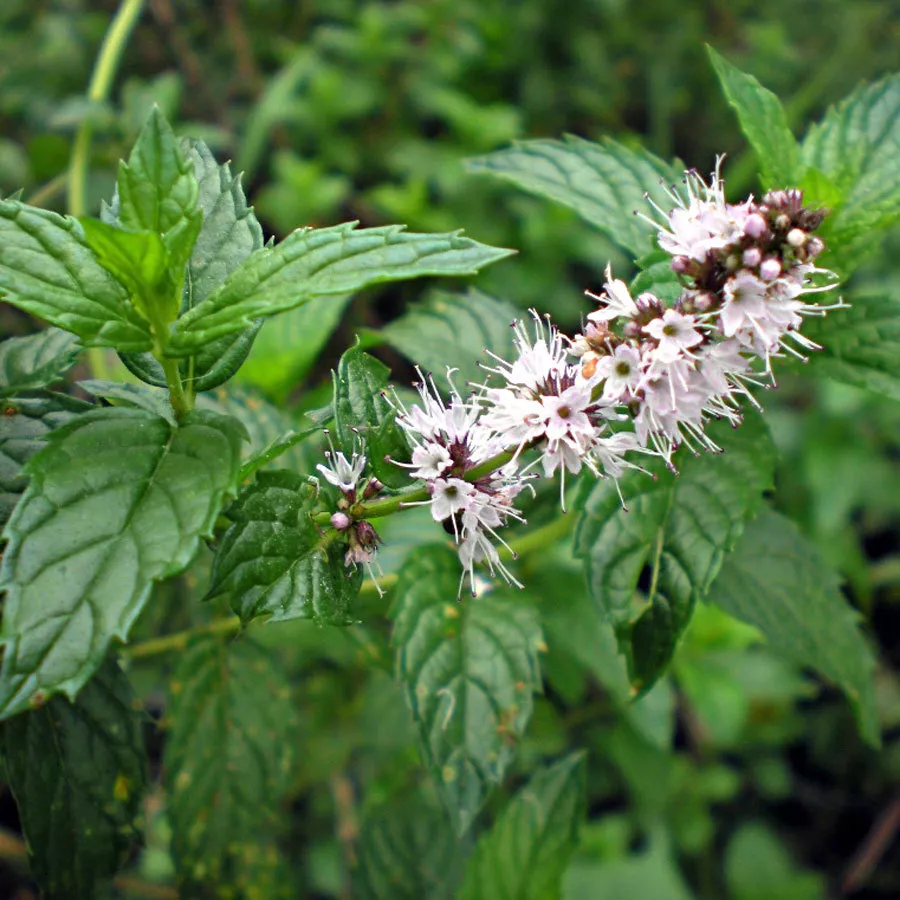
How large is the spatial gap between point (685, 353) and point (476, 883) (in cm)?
109

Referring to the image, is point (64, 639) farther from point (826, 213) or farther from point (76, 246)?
point (826, 213)

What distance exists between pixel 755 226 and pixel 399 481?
0.52 meters

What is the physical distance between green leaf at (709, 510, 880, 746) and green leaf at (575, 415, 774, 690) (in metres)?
0.23

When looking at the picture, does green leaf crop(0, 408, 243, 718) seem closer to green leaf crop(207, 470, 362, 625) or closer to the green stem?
green leaf crop(207, 470, 362, 625)

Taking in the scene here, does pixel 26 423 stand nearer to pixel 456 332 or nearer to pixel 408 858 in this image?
pixel 456 332

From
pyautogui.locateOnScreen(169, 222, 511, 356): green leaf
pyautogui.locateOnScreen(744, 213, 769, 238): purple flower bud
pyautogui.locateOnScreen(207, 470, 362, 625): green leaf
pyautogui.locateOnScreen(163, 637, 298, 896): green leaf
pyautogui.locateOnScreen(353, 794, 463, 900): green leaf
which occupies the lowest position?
pyautogui.locateOnScreen(353, 794, 463, 900): green leaf

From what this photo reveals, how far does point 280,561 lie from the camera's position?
1.00 metres

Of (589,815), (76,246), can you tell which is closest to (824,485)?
(589,815)

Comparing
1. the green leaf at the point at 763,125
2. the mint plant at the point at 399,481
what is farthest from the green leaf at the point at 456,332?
the green leaf at the point at 763,125

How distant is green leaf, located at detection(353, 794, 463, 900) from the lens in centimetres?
172

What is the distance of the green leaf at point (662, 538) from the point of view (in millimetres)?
1187

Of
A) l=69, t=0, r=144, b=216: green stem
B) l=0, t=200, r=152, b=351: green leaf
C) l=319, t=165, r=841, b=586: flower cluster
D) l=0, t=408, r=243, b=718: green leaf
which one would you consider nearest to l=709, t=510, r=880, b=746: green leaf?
l=319, t=165, r=841, b=586: flower cluster

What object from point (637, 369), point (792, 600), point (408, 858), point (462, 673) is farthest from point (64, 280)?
point (408, 858)

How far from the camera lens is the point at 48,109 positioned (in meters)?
2.89
